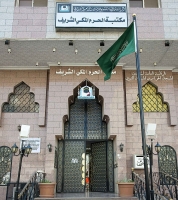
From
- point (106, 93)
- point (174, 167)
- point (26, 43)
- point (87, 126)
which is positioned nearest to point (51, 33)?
point (26, 43)

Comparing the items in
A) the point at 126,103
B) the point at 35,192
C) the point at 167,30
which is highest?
the point at 167,30

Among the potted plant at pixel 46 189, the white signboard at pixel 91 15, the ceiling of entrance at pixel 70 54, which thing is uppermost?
the white signboard at pixel 91 15

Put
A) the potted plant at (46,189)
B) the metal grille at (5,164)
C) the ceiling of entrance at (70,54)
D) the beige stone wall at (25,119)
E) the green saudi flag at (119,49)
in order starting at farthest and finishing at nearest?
the beige stone wall at (25,119) < the metal grille at (5,164) < the ceiling of entrance at (70,54) < the potted plant at (46,189) < the green saudi flag at (119,49)

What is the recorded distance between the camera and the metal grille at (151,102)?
943 centimetres

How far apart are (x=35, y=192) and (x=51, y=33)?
15.7 feet

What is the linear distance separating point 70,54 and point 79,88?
133 centimetres

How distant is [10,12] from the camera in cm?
852

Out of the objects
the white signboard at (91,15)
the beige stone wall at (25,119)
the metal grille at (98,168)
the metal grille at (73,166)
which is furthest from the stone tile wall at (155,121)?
the beige stone wall at (25,119)

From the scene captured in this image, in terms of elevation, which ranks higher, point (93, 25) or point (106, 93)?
point (93, 25)

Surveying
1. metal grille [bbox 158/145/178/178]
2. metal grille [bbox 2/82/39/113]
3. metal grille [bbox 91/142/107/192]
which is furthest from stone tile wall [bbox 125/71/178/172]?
metal grille [bbox 2/82/39/113]

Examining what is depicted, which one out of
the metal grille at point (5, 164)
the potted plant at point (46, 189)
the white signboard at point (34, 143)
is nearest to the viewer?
the potted plant at point (46, 189)

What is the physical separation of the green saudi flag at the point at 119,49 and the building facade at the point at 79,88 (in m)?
2.88

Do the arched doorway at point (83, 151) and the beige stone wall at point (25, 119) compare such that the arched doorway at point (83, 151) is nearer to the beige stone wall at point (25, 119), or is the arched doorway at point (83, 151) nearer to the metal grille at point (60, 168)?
the metal grille at point (60, 168)

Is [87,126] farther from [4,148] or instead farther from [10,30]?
[10,30]
